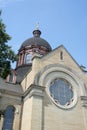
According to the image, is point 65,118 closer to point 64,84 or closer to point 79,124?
point 79,124

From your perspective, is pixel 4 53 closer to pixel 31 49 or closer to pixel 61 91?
pixel 61 91

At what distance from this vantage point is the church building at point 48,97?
65.2 ft

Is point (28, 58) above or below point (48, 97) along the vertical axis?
above

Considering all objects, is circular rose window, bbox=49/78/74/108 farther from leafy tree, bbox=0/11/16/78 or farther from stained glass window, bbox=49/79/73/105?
leafy tree, bbox=0/11/16/78

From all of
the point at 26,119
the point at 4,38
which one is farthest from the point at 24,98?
the point at 4,38

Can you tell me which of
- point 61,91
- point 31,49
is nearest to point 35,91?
point 61,91

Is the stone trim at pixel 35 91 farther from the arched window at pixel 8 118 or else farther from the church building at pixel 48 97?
the arched window at pixel 8 118

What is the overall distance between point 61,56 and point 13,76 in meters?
6.78

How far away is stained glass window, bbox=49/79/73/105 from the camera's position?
2191 cm

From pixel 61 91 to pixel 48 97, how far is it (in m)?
2.20

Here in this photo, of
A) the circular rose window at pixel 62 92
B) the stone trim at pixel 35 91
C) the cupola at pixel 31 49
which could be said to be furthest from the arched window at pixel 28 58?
the stone trim at pixel 35 91

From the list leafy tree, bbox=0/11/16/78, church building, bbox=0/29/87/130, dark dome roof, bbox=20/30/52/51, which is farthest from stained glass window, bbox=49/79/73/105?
dark dome roof, bbox=20/30/52/51

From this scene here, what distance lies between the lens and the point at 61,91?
22656mm

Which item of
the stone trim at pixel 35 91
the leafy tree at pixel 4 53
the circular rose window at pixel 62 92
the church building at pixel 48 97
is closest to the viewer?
the leafy tree at pixel 4 53
